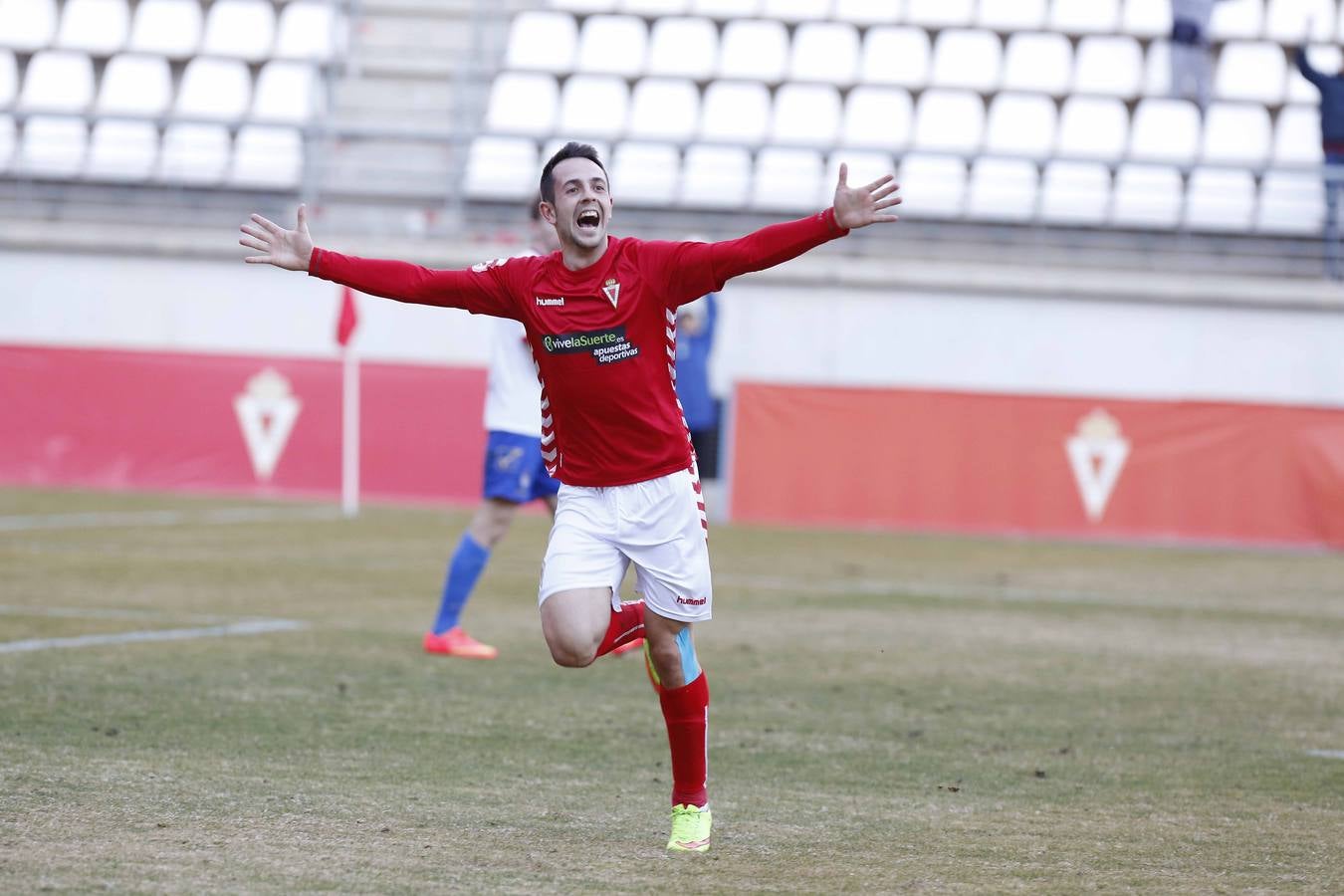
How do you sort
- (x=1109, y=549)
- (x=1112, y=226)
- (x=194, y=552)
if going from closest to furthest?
1. (x=194, y=552)
2. (x=1109, y=549)
3. (x=1112, y=226)

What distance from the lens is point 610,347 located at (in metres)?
5.46

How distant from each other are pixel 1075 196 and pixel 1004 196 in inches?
A: 30.4

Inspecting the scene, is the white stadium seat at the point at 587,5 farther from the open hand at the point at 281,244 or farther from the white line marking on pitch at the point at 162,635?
the open hand at the point at 281,244

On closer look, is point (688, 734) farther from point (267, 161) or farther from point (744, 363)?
point (267, 161)

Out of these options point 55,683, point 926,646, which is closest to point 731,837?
point 55,683

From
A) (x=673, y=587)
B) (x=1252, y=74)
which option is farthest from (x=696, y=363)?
(x=673, y=587)

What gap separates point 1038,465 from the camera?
1805 cm

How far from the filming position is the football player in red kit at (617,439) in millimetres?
5438

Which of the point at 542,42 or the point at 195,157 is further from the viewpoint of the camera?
the point at 542,42

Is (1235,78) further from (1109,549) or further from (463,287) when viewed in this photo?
(463,287)

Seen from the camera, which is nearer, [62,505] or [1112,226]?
[62,505]

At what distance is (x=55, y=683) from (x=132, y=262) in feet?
47.2

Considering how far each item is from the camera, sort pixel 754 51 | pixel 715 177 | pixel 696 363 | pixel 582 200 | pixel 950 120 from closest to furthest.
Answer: pixel 582 200 < pixel 696 363 < pixel 715 177 < pixel 950 120 < pixel 754 51

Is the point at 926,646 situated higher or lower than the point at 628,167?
lower
